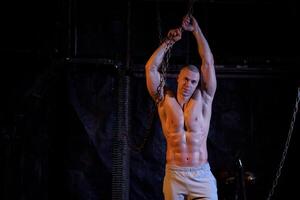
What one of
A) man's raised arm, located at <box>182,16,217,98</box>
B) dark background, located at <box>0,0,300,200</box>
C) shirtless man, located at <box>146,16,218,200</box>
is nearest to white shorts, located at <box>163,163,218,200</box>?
shirtless man, located at <box>146,16,218,200</box>

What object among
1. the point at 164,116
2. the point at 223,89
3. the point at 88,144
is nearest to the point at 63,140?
the point at 88,144

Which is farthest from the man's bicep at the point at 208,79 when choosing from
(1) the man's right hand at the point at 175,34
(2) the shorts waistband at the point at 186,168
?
(2) the shorts waistband at the point at 186,168

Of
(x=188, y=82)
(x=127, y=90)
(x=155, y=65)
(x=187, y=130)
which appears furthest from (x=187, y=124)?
(x=127, y=90)

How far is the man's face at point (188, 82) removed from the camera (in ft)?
Result: 16.4

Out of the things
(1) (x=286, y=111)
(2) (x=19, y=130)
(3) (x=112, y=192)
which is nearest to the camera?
(2) (x=19, y=130)

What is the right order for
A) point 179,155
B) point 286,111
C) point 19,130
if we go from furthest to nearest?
point 286,111
point 19,130
point 179,155

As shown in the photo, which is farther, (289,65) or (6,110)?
(289,65)

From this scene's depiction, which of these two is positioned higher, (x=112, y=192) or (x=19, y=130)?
(x=19, y=130)

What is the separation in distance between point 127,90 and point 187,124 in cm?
127

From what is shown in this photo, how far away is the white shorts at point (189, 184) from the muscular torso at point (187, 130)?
83 millimetres

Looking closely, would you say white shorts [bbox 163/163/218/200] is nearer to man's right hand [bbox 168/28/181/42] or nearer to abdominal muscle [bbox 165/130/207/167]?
abdominal muscle [bbox 165/130/207/167]

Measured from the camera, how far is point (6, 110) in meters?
5.54

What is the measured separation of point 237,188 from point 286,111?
147 centimetres

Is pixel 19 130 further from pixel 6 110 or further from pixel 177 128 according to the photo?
pixel 177 128
